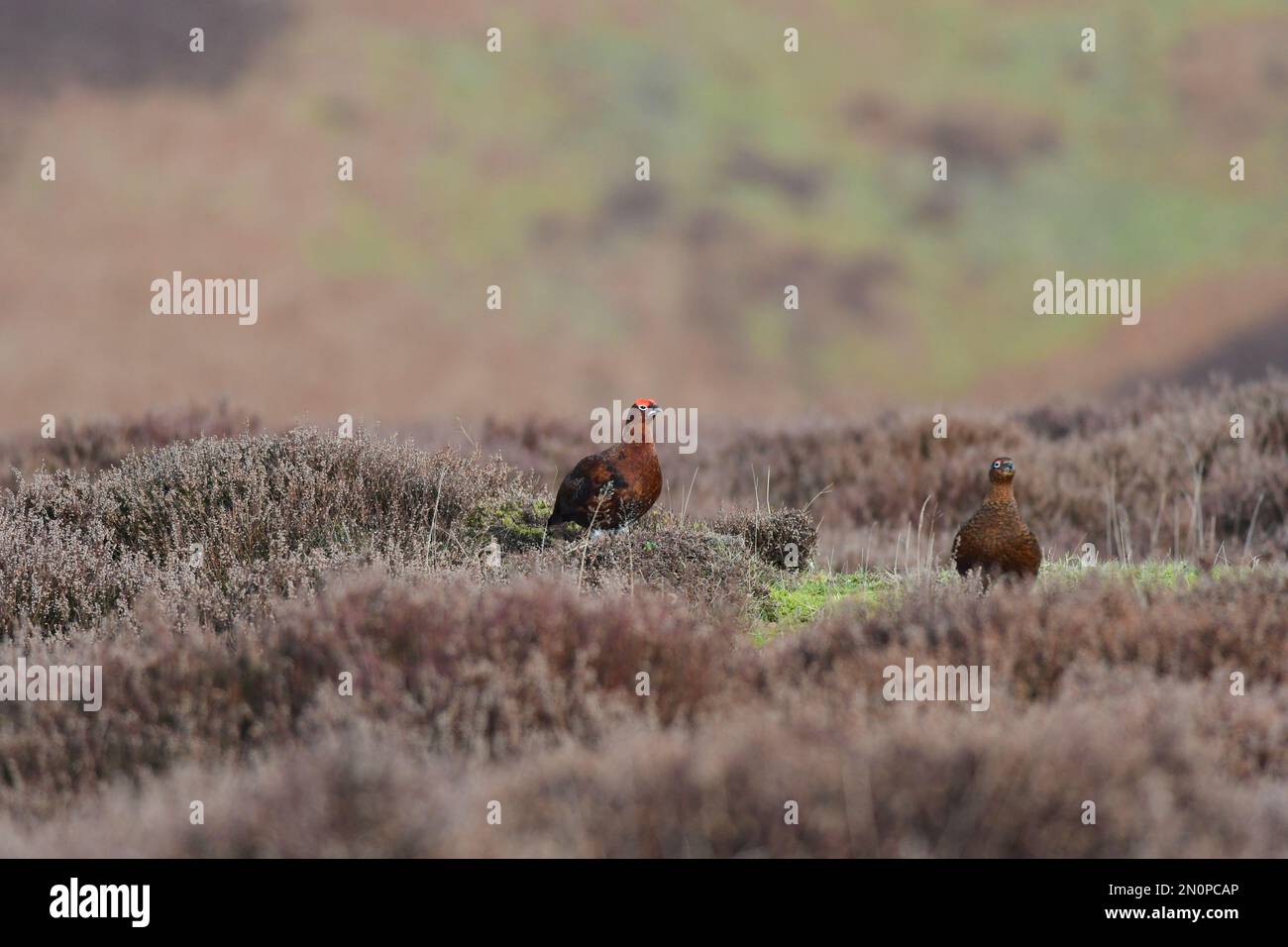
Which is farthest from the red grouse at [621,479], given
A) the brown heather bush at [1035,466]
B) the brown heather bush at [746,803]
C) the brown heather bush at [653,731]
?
the brown heather bush at [1035,466]

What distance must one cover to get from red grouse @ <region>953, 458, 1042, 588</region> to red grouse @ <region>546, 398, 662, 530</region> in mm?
1855

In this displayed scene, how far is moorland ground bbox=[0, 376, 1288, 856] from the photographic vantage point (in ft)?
10.5

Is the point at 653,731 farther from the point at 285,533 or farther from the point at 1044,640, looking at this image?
the point at 285,533

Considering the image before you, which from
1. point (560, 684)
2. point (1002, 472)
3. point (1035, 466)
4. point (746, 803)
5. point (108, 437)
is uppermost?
point (108, 437)

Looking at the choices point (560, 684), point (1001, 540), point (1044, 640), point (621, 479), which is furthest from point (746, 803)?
point (621, 479)

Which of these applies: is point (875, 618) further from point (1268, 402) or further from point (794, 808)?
point (1268, 402)

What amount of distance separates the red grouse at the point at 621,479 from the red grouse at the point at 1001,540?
6.09 ft

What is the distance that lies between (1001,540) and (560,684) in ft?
10.3

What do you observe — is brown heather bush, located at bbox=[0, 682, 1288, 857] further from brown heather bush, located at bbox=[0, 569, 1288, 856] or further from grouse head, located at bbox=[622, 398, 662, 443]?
grouse head, located at bbox=[622, 398, 662, 443]

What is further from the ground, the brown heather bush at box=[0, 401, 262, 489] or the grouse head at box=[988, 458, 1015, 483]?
the brown heather bush at box=[0, 401, 262, 489]

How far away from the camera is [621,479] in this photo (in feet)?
23.3

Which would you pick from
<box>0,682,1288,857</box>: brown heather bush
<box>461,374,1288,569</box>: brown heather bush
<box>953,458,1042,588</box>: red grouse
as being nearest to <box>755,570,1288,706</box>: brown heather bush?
<box>953,458,1042,588</box>: red grouse

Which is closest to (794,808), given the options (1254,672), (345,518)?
(1254,672)
